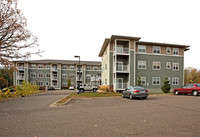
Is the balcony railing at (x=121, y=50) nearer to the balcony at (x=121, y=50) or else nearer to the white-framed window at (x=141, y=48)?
the balcony at (x=121, y=50)

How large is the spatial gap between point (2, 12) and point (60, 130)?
14.8m

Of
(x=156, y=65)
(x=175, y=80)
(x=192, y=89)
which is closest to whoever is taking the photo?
(x=192, y=89)

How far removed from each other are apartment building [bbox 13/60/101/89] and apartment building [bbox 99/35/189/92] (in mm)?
21460

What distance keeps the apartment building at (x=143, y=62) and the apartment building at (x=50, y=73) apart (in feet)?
70.4

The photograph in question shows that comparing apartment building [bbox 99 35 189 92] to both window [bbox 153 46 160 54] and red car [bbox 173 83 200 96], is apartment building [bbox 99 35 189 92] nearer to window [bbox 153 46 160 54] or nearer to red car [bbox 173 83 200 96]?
window [bbox 153 46 160 54]

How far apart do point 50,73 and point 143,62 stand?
→ 37.7 metres

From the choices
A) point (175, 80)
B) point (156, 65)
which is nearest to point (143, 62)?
point (156, 65)

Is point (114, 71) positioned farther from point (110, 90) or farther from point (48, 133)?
point (48, 133)

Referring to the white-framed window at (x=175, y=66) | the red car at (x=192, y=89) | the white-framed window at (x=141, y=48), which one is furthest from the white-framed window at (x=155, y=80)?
the red car at (x=192, y=89)

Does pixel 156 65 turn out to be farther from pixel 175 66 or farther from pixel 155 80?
pixel 175 66

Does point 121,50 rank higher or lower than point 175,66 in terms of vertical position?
higher

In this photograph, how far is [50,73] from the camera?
4884 centimetres

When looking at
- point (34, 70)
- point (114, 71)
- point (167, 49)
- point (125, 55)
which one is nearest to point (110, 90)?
point (114, 71)

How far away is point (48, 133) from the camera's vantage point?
4168 millimetres
